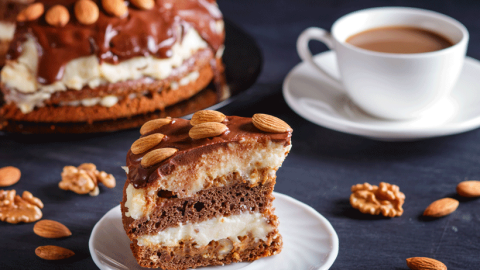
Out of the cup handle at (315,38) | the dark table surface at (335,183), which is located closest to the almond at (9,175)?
the dark table surface at (335,183)

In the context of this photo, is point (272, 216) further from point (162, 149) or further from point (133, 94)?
point (133, 94)

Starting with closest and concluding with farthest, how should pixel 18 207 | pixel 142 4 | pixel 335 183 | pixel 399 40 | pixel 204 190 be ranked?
pixel 204 190 → pixel 18 207 → pixel 335 183 → pixel 142 4 → pixel 399 40

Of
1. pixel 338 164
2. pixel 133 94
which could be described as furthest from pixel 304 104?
pixel 133 94

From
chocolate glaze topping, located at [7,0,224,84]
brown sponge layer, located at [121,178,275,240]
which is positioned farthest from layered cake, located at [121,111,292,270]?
chocolate glaze topping, located at [7,0,224,84]

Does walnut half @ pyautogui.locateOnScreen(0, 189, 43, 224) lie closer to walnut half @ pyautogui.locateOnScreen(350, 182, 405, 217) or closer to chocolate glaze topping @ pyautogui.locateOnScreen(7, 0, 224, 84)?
chocolate glaze topping @ pyautogui.locateOnScreen(7, 0, 224, 84)

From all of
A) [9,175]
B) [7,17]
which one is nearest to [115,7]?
[7,17]

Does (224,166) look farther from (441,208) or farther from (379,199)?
(441,208)
